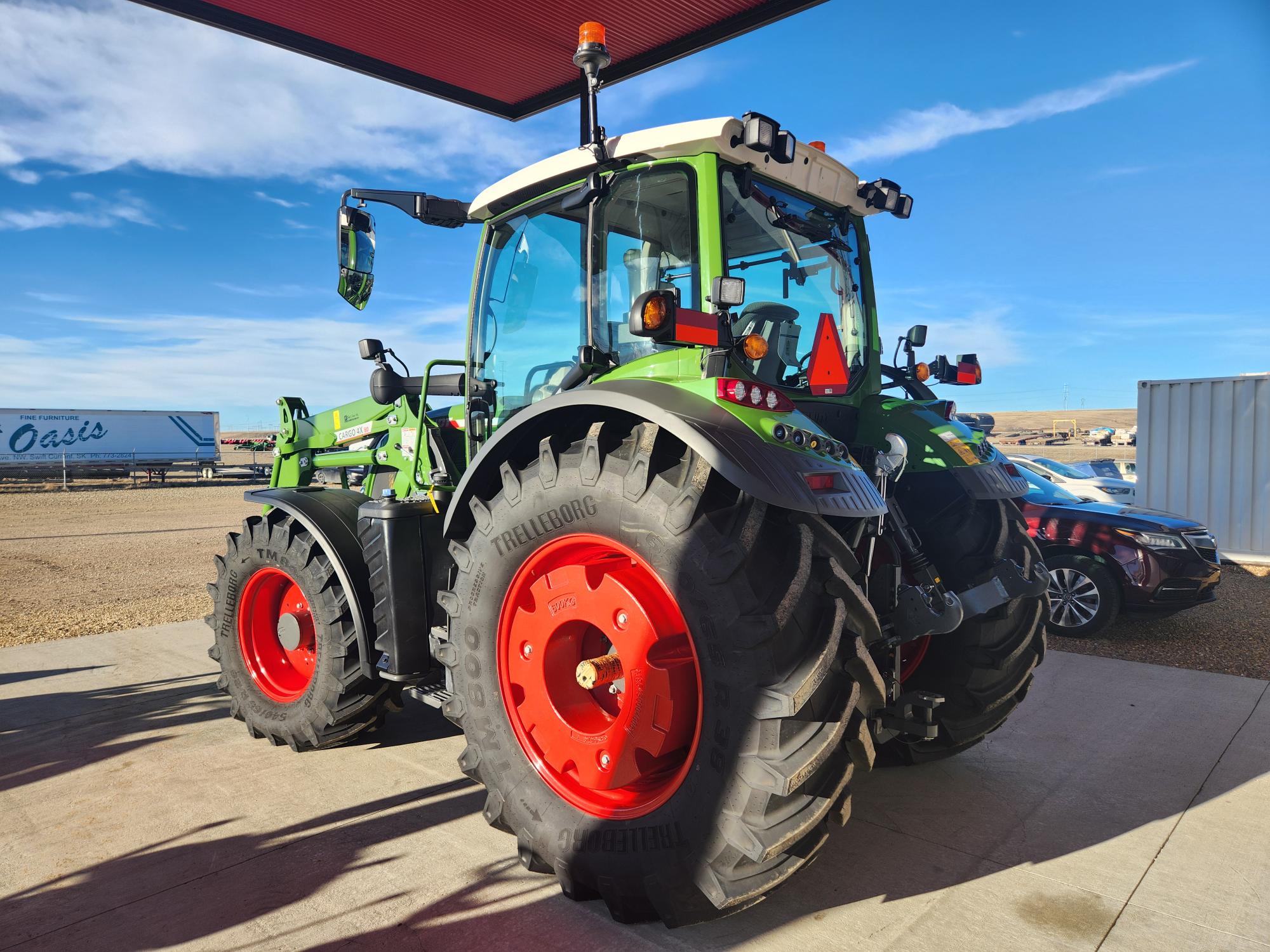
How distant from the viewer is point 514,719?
8.95 feet

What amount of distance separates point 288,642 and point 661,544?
2.55 metres

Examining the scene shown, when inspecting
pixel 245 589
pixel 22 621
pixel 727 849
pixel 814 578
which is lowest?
pixel 22 621

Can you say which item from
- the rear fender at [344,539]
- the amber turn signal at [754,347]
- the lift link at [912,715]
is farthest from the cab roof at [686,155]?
the lift link at [912,715]

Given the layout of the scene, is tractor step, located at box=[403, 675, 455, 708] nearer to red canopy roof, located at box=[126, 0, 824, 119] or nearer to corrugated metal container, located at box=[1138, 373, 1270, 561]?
red canopy roof, located at box=[126, 0, 824, 119]

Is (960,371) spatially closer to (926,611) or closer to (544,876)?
(926,611)

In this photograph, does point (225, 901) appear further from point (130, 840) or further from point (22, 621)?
point (22, 621)

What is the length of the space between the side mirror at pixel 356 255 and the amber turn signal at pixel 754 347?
70.8 inches

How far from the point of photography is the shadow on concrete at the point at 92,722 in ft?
12.2

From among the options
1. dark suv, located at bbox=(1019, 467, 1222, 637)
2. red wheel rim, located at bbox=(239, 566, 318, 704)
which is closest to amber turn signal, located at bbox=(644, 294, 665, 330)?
red wheel rim, located at bbox=(239, 566, 318, 704)

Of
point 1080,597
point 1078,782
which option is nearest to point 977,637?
point 1078,782

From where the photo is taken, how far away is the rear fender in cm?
356

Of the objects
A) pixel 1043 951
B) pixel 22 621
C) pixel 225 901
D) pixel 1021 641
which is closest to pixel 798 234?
pixel 1021 641

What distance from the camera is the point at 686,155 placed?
2764 millimetres

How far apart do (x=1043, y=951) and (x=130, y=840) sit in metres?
3.17
